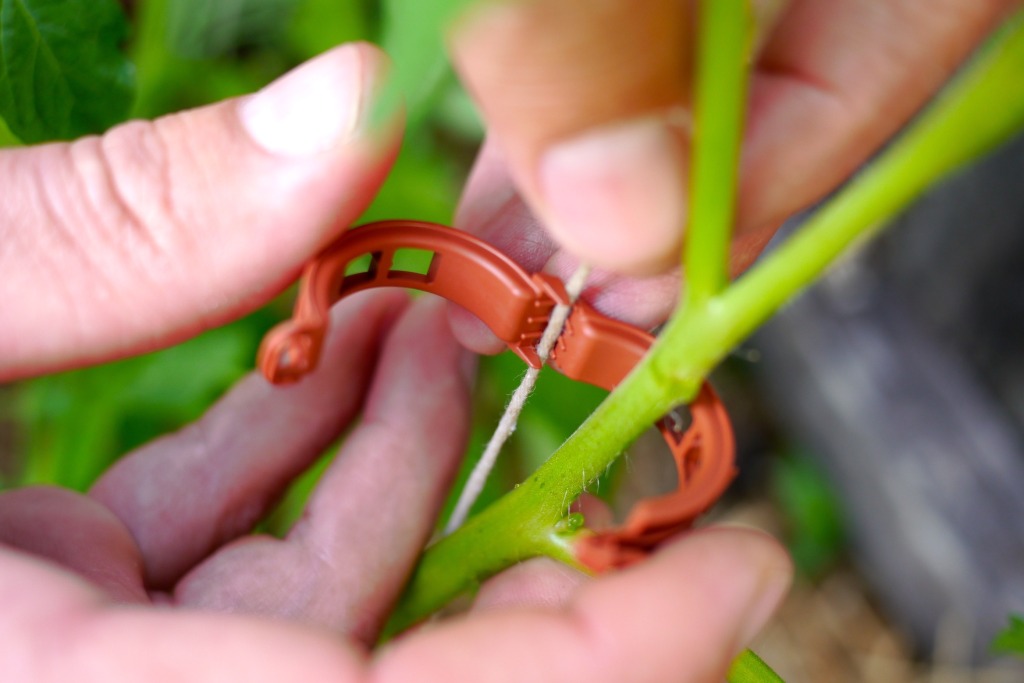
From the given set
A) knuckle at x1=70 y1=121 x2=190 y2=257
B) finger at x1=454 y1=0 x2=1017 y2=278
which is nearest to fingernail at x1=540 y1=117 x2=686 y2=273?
finger at x1=454 y1=0 x2=1017 y2=278

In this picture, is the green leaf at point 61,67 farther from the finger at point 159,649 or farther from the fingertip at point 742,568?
the fingertip at point 742,568

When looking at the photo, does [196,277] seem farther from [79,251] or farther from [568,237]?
[568,237]

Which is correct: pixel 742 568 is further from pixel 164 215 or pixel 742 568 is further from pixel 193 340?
pixel 193 340

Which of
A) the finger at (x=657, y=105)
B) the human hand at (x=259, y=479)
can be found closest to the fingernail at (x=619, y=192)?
the finger at (x=657, y=105)

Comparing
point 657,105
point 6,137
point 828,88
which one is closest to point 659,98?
point 657,105

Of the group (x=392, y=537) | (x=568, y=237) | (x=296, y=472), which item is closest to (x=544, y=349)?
(x=568, y=237)

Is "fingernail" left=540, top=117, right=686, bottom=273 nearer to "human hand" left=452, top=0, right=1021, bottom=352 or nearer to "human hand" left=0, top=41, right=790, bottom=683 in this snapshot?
"human hand" left=452, top=0, right=1021, bottom=352
